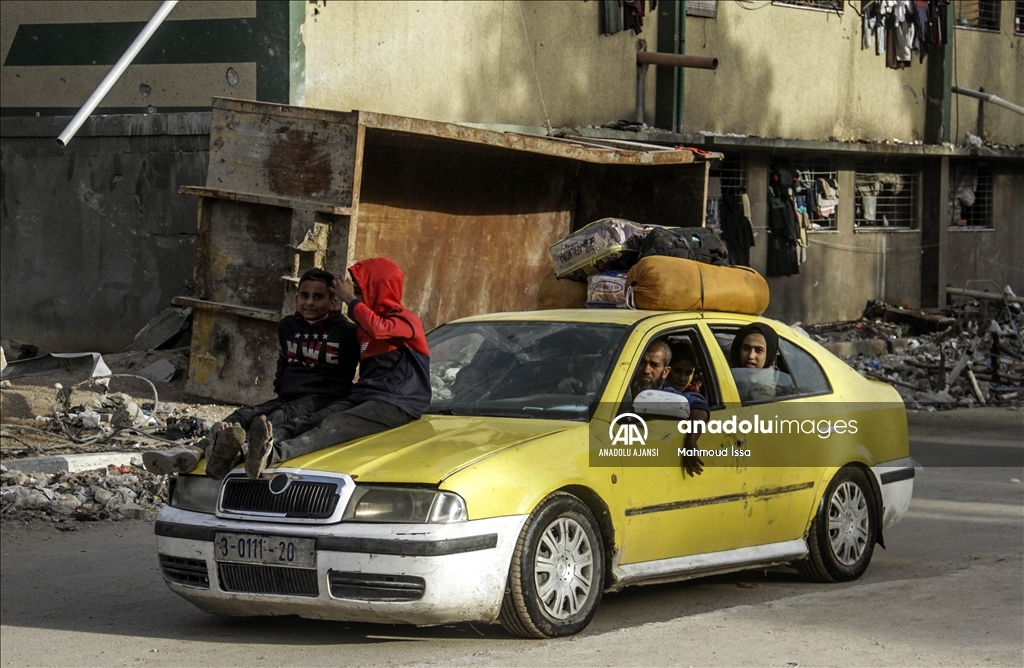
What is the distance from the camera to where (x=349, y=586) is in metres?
5.30

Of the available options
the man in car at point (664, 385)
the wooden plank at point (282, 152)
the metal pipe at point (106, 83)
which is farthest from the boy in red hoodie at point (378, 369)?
the metal pipe at point (106, 83)

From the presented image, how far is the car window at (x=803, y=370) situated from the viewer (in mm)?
7055

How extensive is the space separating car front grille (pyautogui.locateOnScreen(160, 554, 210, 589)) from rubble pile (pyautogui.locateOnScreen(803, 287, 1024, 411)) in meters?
11.2

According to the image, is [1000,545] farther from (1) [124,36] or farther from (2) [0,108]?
(2) [0,108]

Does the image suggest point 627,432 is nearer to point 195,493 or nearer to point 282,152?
point 195,493

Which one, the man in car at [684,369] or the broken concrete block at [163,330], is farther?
the broken concrete block at [163,330]

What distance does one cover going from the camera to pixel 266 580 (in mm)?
5480

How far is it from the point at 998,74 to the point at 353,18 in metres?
14.1

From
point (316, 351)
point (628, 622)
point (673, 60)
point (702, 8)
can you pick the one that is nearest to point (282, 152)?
point (316, 351)

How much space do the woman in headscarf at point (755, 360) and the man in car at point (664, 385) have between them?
1.19ft

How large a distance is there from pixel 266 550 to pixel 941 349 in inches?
473

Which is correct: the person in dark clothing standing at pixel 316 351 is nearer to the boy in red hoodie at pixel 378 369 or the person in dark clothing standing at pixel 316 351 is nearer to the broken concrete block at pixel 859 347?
the boy in red hoodie at pixel 378 369

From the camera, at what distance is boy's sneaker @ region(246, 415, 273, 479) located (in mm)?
5551

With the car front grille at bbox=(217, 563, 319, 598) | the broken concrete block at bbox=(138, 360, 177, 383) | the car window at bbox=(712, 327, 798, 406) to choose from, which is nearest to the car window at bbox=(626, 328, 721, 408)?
the car window at bbox=(712, 327, 798, 406)
